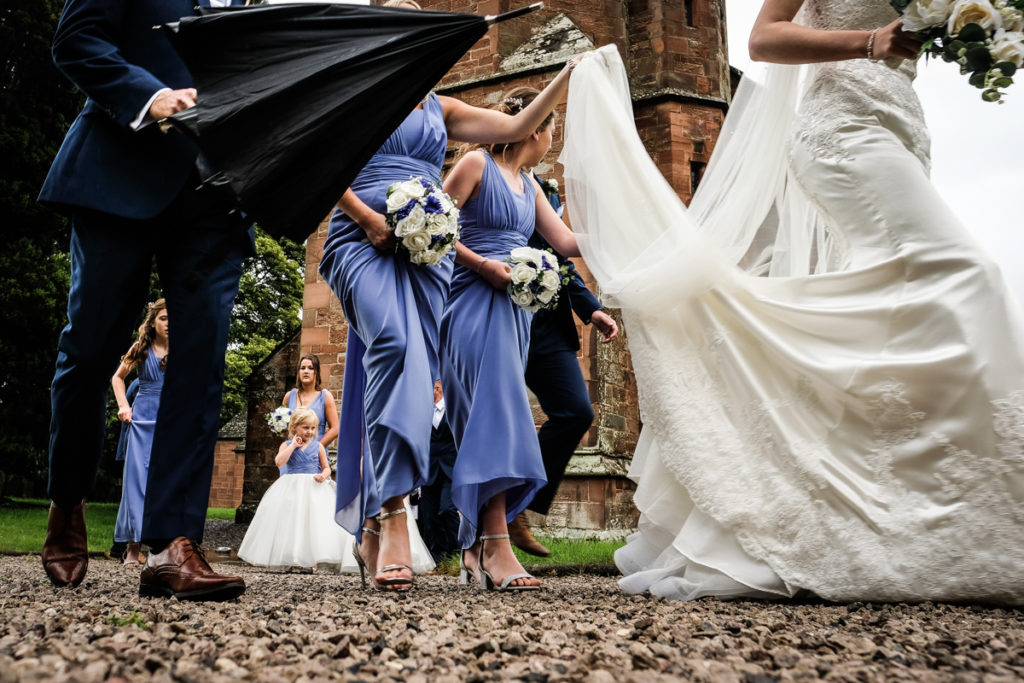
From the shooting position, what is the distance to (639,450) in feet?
13.8

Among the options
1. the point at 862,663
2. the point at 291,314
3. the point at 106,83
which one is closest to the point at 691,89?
the point at 106,83

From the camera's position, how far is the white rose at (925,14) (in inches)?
129

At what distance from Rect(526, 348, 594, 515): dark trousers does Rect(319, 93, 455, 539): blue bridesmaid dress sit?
49.3 inches

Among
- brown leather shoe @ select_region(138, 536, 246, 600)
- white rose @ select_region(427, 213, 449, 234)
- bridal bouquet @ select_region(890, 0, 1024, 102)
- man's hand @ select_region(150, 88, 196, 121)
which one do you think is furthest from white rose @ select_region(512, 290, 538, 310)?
bridal bouquet @ select_region(890, 0, 1024, 102)

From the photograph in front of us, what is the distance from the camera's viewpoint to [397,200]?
4023 mm

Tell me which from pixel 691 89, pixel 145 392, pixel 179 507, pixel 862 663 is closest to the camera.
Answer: pixel 862 663

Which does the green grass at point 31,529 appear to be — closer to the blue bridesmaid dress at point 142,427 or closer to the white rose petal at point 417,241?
the blue bridesmaid dress at point 142,427

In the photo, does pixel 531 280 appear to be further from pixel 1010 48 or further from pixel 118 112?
pixel 1010 48

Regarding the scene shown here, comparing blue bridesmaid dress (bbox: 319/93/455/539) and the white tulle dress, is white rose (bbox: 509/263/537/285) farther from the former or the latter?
the white tulle dress

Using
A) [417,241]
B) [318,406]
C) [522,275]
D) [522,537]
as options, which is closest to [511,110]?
[522,275]

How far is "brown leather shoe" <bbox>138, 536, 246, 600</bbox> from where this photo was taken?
10.2 ft

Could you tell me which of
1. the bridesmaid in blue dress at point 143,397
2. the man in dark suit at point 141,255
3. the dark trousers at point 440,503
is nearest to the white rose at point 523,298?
the man in dark suit at point 141,255

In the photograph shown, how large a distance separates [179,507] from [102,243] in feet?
3.56

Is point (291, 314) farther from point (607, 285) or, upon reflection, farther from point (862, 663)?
point (862, 663)
